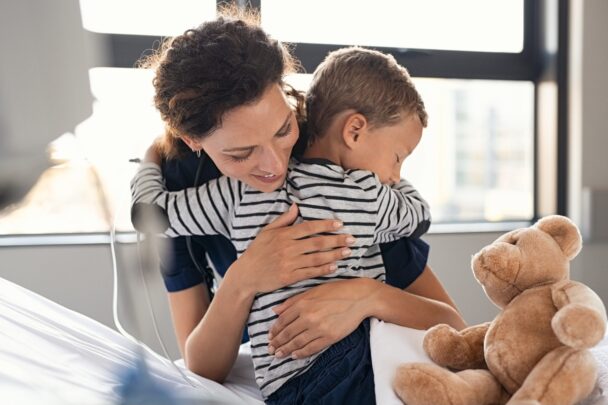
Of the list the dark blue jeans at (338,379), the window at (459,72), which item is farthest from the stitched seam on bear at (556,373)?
the window at (459,72)

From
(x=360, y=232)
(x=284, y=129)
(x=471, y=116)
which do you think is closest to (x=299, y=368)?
(x=360, y=232)

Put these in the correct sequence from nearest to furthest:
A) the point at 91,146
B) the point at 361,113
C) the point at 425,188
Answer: the point at 91,146, the point at 361,113, the point at 425,188

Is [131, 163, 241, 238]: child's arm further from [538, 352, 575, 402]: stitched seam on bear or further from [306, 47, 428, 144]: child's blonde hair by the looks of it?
[538, 352, 575, 402]: stitched seam on bear

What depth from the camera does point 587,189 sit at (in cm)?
229

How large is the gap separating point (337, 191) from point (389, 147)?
16 cm

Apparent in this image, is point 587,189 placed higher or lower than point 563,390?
lower

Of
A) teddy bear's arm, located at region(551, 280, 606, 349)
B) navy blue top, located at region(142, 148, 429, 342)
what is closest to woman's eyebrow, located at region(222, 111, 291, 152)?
navy blue top, located at region(142, 148, 429, 342)

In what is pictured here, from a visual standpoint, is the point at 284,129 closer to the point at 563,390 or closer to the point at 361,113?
the point at 361,113

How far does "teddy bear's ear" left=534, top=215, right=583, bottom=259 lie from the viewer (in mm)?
809

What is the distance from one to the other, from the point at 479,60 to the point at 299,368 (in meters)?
1.72

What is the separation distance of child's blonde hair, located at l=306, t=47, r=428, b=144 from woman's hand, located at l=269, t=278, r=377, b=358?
296 mm

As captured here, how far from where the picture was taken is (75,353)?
2.68 feet

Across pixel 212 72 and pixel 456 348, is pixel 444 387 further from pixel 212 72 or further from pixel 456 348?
pixel 212 72

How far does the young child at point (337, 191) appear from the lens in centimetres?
98
